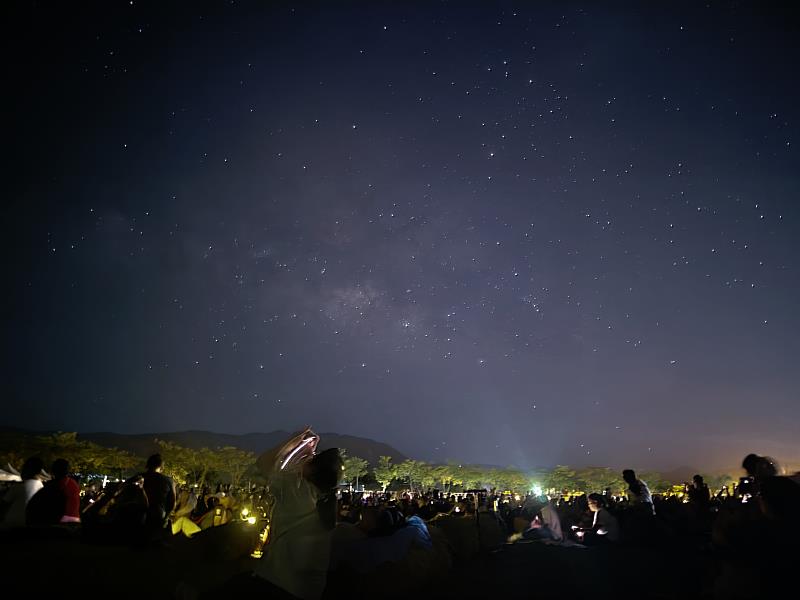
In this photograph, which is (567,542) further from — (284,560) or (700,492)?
(284,560)

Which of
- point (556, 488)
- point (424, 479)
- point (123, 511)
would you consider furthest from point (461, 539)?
point (556, 488)

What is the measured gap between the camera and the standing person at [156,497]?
781 cm

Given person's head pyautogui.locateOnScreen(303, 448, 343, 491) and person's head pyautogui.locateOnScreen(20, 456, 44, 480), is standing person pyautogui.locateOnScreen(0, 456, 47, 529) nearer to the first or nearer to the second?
person's head pyautogui.locateOnScreen(20, 456, 44, 480)

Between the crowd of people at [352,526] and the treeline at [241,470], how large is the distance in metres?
0.90

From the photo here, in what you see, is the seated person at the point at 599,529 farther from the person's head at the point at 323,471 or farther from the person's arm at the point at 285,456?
the person's head at the point at 323,471

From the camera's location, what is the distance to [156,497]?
321 inches

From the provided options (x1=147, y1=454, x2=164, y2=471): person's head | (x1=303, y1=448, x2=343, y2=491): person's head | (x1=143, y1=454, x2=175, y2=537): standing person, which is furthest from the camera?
(x1=147, y1=454, x2=164, y2=471): person's head

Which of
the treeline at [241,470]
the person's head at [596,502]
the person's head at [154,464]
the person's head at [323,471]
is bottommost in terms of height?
the treeline at [241,470]

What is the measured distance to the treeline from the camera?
5556cm

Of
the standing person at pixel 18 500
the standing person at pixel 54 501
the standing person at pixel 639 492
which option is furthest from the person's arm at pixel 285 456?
the standing person at pixel 639 492

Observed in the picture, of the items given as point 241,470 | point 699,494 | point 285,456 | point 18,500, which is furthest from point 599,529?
point 241,470

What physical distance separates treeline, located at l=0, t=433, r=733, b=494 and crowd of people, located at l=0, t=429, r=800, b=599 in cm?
90

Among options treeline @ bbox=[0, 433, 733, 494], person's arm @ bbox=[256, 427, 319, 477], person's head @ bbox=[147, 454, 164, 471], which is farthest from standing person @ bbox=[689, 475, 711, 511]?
person's head @ bbox=[147, 454, 164, 471]

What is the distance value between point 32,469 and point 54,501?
888 millimetres
